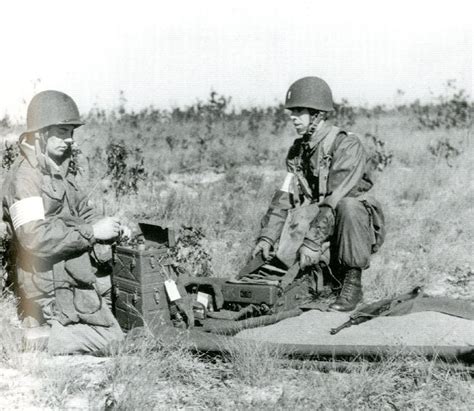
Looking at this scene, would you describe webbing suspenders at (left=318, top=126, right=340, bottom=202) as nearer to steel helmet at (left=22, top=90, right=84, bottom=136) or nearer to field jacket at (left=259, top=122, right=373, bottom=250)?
field jacket at (left=259, top=122, right=373, bottom=250)

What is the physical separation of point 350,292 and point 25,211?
8.79ft

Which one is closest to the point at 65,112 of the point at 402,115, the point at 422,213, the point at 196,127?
the point at 422,213

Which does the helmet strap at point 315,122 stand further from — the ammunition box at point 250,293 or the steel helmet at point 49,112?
the steel helmet at point 49,112

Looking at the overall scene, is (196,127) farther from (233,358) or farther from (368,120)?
(233,358)

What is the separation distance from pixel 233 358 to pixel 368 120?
54.7 ft

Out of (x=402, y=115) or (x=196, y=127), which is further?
(x=402, y=115)

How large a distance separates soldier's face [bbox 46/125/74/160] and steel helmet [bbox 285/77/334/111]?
7.19 feet

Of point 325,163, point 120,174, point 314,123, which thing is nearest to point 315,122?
point 314,123

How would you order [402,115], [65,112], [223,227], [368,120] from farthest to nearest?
[402,115], [368,120], [223,227], [65,112]

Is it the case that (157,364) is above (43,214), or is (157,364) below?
below

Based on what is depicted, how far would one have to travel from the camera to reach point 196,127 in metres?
16.7

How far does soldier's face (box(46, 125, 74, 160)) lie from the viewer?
15.6 feet

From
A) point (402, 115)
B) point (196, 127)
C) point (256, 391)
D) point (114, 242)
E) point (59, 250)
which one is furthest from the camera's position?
point (402, 115)

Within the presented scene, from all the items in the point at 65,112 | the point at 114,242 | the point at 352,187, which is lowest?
the point at 114,242
